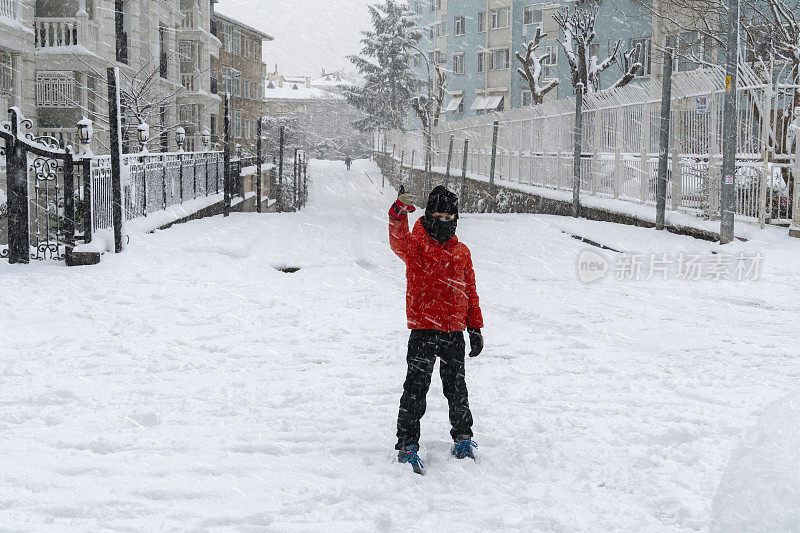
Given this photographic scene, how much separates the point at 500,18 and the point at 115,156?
4784cm

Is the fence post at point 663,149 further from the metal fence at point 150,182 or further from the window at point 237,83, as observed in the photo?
the window at point 237,83

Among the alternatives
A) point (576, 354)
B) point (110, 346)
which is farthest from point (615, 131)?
point (110, 346)

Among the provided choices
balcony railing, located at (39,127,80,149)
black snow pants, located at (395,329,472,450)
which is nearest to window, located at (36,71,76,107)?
balcony railing, located at (39,127,80,149)

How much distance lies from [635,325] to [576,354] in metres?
1.50

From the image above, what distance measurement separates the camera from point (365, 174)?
81.6 metres

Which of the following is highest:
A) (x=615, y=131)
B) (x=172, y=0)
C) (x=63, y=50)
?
(x=172, y=0)

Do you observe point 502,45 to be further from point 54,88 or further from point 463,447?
point 463,447

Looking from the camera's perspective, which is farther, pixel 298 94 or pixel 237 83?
pixel 298 94

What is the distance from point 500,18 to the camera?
5697 cm

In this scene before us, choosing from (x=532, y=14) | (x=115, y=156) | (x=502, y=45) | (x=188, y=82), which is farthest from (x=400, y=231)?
(x=502, y=45)

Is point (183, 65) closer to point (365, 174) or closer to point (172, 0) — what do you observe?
point (172, 0)

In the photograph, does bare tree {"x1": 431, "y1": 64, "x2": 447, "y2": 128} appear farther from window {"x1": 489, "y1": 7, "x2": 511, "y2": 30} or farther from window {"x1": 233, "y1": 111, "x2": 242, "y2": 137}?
window {"x1": 233, "y1": 111, "x2": 242, "y2": 137}

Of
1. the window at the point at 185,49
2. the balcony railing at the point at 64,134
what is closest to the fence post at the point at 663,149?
the balcony railing at the point at 64,134

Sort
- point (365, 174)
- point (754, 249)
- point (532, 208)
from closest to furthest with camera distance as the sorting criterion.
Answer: point (754, 249)
point (532, 208)
point (365, 174)
